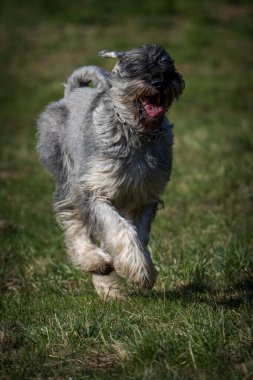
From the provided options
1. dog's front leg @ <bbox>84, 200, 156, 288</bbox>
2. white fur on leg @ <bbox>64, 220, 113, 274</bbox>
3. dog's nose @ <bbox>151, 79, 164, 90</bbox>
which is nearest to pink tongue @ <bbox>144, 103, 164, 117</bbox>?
dog's nose @ <bbox>151, 79, 164, 90</bbox>

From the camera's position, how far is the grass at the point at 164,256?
451 cm

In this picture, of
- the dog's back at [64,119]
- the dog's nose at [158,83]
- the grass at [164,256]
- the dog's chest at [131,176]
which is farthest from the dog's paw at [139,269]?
the dog's back at [64,119]

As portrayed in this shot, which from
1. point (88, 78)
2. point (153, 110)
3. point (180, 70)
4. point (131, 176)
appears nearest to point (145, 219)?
point (131, 176)

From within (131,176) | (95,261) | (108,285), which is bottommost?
(108,285)

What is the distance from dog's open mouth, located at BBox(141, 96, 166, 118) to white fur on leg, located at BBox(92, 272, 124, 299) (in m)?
1.53

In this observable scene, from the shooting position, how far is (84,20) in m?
24.1

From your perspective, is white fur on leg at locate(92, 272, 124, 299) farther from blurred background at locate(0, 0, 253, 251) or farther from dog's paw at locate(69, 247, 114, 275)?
blurred background at locate(0, 0, 253, 251)

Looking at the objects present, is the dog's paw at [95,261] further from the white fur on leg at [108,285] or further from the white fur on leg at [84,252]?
the white fur on leg at [108,285]

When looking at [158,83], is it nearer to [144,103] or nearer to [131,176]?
[144,103]

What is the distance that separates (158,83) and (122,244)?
1205 millimetres

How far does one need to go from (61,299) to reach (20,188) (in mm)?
5300

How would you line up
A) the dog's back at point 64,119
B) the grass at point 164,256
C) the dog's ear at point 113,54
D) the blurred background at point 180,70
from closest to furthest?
the grass at point 164,256 → the dog's ear at point 113,54 → the dog's back at point 64,119 → the blurred background at point 180,70

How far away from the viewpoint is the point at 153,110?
5.62m

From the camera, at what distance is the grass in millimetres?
4508
